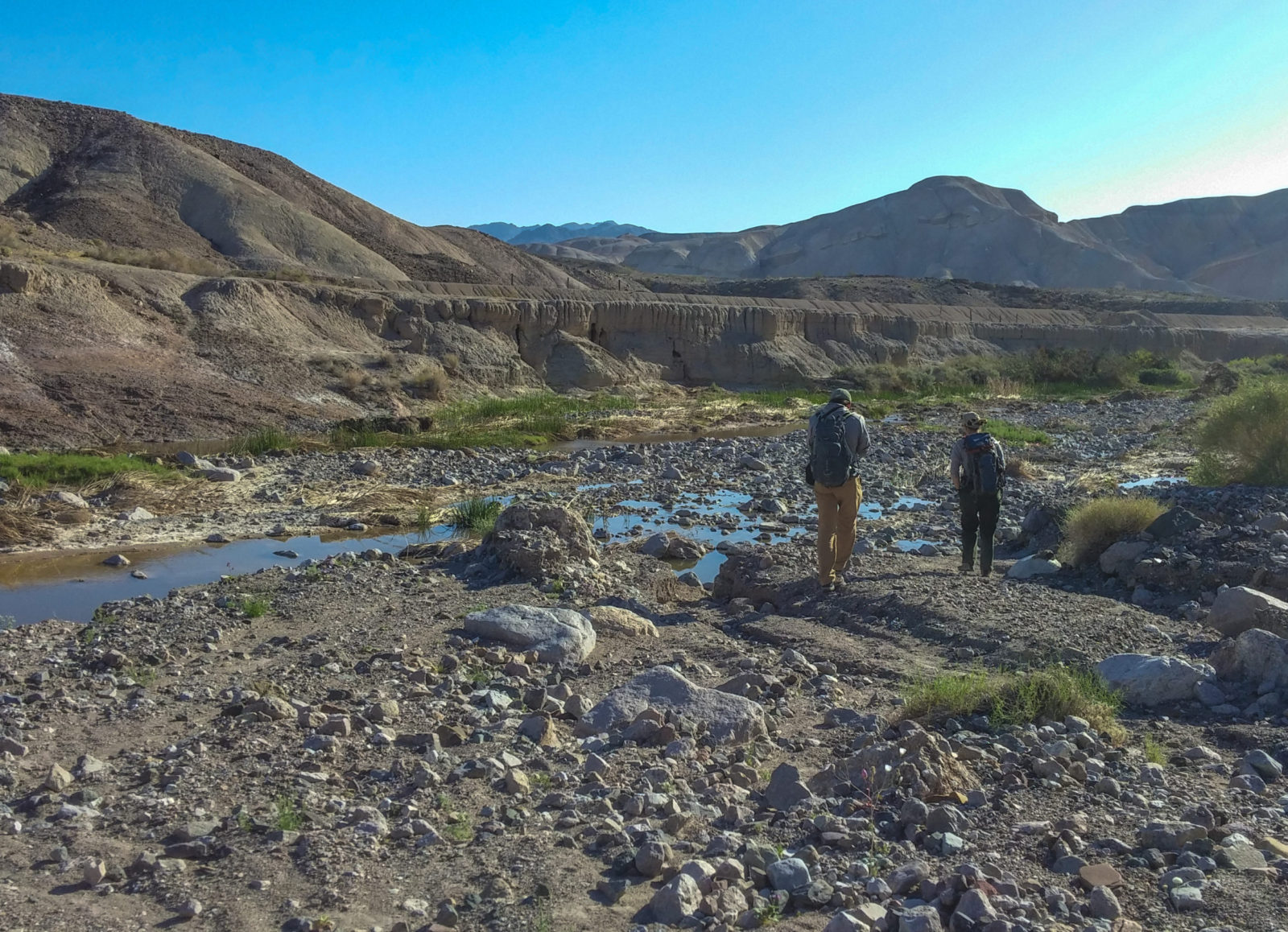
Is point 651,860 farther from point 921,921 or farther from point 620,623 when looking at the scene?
point 620,623

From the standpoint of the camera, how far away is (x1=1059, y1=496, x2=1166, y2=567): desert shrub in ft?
31.8

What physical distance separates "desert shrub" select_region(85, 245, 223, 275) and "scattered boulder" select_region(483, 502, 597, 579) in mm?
25223

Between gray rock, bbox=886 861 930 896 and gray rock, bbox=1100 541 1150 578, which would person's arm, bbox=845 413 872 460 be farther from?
gray rock, bbox=886 861 930 896

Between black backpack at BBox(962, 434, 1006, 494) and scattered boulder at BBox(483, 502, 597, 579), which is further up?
black backpack at BBox(962, 434, 1006, 494)

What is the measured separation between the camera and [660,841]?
4152 mm

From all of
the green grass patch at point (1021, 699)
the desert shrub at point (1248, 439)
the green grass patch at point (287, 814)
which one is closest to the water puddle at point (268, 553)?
the desert shrub at point (1248, 439)

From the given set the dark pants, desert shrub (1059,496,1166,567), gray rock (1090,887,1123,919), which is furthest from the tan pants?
gray rock (1090,887,1123,919)

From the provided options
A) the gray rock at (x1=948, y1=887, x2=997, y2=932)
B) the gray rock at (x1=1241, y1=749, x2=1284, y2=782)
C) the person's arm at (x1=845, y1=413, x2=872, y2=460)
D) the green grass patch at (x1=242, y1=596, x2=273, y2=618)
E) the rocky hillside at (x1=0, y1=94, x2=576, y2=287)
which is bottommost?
the green grass patch at (x1=242, y1=596, x2=273, y2=618)

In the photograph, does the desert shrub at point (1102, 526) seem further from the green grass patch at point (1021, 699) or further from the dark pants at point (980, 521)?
the green grass patch at point (1021, 699)

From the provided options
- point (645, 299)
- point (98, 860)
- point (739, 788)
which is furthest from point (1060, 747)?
point (645, 299)

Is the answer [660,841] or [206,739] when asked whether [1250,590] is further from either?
[206,739]

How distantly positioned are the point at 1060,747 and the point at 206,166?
5741cm

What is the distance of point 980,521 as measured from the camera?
31.0 ft

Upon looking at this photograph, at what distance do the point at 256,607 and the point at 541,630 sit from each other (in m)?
2.51
